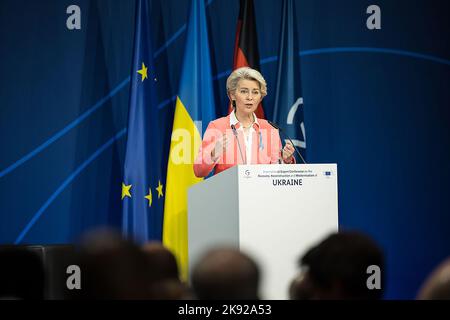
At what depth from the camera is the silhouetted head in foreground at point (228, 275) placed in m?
1.39

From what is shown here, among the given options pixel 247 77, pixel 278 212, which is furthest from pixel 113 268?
pixel 247 77

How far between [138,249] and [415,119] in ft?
19.2

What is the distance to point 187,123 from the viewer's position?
6.14 meters

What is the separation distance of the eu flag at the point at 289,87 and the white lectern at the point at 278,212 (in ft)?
7.02

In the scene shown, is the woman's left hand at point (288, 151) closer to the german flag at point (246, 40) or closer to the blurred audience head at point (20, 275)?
the german flag at point (246, 40)

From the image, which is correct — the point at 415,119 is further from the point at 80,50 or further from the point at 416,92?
the point at 80,50

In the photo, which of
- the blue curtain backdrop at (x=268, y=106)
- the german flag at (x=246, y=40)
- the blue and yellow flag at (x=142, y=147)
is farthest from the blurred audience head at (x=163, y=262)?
the blue curtain backdrop at (x=268, y=106)

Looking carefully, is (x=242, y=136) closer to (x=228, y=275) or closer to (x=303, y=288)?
(x=303, y=288)

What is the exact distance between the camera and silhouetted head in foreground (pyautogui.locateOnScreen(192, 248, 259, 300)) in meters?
1.39

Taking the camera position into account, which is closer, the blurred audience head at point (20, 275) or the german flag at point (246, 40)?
the blurred audience head at point (20, 275)

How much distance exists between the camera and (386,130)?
6.85 m

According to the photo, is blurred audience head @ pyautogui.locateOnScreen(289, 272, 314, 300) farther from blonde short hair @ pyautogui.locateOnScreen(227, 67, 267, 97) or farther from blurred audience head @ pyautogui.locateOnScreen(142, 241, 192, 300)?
blonde short hair @ pyautogui.locateOnScreen(227, 67, 267, 97)

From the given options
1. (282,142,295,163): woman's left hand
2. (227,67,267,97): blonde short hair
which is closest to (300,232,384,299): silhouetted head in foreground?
(282,142,295,163): woman's left hand

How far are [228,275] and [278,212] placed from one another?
2555 millimetres
